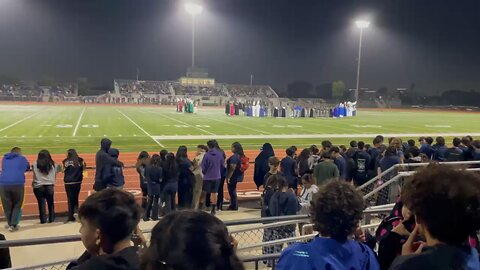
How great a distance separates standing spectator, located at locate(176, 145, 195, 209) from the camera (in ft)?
30.8

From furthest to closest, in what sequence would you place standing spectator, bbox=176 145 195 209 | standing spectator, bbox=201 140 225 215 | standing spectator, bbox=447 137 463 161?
standing spectator, bbox=447 137 463 161 → standing spectator, bbox=201 140 225 215 → standing spectator, bbox=176 145 195 209

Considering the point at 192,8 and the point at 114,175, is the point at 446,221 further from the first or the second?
the point at 192,8

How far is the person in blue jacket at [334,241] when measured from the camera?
2.29 meters

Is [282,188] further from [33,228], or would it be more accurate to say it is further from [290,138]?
[290,138]

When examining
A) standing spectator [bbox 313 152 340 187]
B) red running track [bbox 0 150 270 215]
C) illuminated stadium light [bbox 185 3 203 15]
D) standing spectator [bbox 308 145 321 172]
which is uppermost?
illuminated stadium light [bbox 185 3 203 15]

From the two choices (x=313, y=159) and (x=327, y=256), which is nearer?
(x=327, y=256)

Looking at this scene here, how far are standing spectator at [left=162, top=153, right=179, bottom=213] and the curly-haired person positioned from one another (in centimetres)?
725

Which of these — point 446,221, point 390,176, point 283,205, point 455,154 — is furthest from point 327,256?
point 455,154

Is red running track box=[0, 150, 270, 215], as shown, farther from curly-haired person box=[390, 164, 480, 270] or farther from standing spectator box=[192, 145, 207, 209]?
curly-haired person box=[390, 164, 480, 270]

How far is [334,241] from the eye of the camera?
2408 millimetres

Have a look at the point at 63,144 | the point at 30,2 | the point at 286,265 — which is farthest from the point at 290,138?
the point at 30,2

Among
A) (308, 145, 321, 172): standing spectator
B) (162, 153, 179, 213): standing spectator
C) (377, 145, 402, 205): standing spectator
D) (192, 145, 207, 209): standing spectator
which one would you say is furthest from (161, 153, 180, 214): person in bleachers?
(377, 145, 402, 205): standing spectator

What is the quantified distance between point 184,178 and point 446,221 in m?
7.91

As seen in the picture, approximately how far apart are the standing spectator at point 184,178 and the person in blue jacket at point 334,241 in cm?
691
